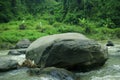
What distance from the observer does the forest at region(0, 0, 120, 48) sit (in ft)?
121

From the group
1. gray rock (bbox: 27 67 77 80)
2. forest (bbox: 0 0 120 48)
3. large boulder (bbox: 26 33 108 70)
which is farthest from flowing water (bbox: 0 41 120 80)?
forest (bbox: 0 0 120 48)

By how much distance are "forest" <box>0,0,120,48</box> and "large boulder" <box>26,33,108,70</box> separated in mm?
19880

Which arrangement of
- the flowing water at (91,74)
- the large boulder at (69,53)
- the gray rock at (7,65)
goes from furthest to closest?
the gray rock at (7,65)
the large boulder at (69,53)
the flowing water at (91,74)

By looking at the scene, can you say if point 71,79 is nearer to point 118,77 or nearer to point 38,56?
point 118,77

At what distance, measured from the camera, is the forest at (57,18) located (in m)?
37.0

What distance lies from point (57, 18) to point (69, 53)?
36366 mm

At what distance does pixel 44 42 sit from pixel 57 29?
2525 cm

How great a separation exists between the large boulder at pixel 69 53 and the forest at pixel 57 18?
1988 cm

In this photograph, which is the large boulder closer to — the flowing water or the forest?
the flowing water

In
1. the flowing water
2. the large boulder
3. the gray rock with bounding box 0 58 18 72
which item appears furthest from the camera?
the gray rock with bounding box 0 58 18 72

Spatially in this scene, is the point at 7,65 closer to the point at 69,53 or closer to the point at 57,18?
the point at 69,53

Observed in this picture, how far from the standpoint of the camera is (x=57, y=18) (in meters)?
49.8

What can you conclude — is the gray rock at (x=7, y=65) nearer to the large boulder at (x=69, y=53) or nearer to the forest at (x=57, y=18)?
the large boulder at (x=69, y=53)

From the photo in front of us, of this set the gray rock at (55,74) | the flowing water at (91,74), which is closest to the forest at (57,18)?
the flowing water at (91,74)
